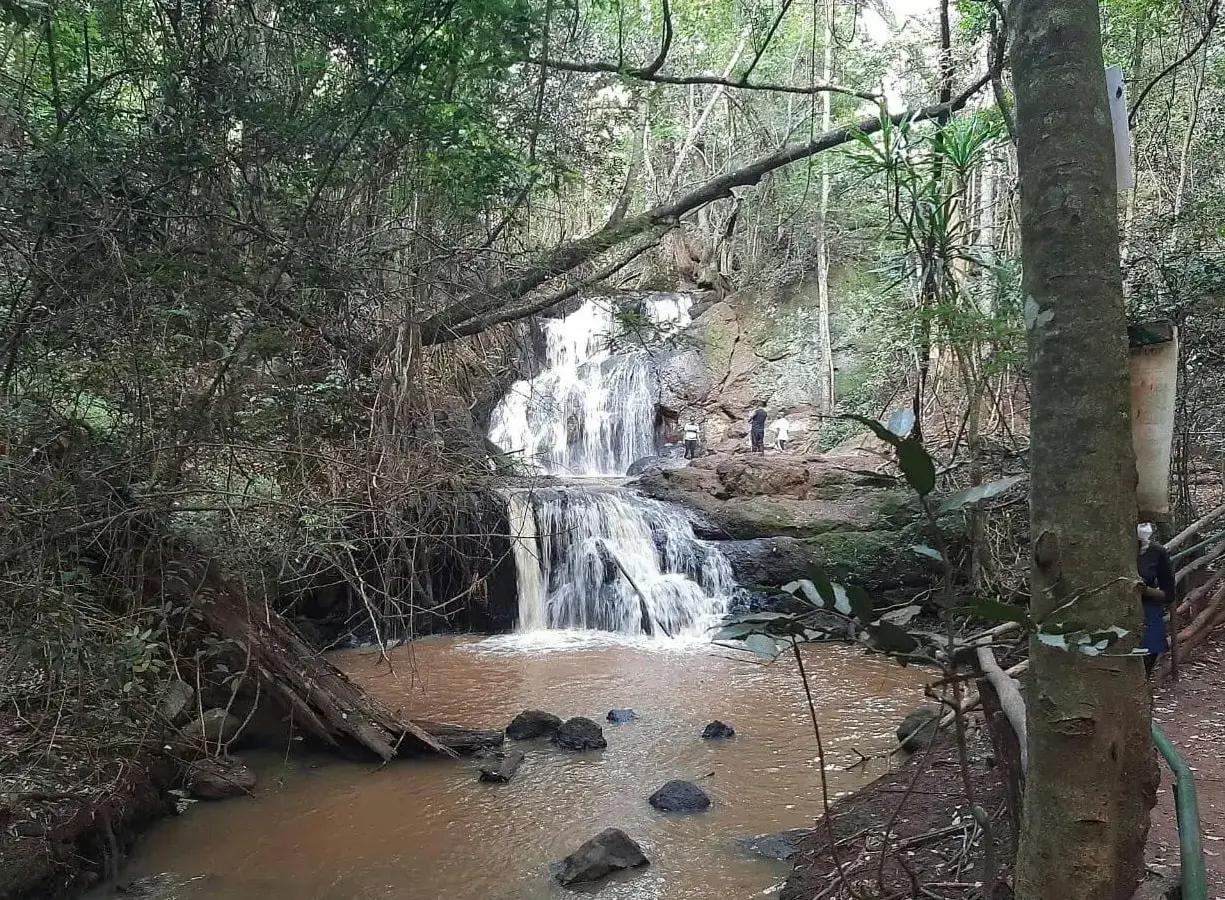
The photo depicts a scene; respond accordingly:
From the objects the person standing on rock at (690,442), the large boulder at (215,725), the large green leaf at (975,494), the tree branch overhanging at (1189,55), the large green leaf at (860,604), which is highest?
the tree branch overhanging at (1189,55)

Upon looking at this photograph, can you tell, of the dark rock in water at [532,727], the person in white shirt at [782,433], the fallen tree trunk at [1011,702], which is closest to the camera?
the fallen tree trunk at [1011,702]

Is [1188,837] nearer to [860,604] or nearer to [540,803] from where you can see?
[860,604]

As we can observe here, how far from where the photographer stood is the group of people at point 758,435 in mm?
16281

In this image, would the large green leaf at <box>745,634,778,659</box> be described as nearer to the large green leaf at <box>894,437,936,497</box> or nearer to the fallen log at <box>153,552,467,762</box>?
the large green leaf at <box>894,437,936,497</box>

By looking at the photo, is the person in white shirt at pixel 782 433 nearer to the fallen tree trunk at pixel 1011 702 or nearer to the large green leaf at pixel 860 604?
the fallen tree trunk at pixel 1011 702

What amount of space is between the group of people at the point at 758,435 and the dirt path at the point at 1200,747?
10799 millimetres

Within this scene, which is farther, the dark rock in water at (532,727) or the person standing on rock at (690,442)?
the person standing on rock at (690,442)

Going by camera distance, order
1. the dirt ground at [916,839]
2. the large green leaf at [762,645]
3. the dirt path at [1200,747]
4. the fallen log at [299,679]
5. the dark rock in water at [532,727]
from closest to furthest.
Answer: the large green leaf at [762,645] → the dirt ground at [916,839] → the dirt path at [1200,747] → the fallen log at [299,679] → the dark rock in water at [532,727]

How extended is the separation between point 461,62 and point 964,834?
4231 millimetres

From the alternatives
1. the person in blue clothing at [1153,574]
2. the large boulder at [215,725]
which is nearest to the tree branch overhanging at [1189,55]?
the person in blue clothing at [1153,574]

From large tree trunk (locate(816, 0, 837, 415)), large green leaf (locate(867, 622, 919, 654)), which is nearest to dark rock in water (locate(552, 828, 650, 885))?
large green leaf (locate(867, 622, 919, 654))

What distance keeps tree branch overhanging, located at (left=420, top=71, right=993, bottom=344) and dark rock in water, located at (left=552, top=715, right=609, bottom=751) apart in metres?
3.08

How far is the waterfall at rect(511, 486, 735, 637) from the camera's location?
10.6 m

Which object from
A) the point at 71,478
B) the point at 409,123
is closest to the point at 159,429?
the point at 71,478
